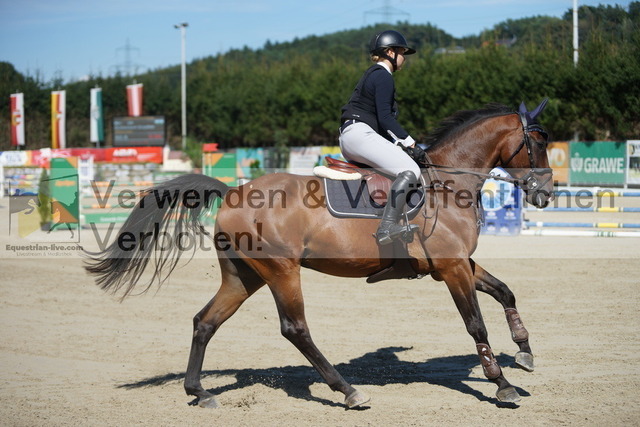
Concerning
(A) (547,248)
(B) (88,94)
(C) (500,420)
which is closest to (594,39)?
(A) (547,248)

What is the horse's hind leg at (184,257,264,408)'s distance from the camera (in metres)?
5.47

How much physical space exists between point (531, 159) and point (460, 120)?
2.34ft

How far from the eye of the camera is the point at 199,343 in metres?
5.51

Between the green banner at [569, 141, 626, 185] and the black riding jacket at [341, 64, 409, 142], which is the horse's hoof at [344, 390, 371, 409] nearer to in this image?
the black riding jacket at [341, 64, 409, 142]

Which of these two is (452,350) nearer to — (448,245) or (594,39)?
(448,245)

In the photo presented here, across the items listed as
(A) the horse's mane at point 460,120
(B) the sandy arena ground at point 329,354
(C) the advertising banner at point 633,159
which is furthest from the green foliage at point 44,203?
(C) the advertising banner at point 633,159

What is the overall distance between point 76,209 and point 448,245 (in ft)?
39.9

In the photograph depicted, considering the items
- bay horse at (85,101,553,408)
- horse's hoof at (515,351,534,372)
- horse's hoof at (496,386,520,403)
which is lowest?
horse's hoof at (496,386,520,403)

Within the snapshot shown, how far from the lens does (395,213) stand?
536 cm

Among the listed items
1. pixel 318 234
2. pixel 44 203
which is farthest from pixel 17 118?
pixel 318 234

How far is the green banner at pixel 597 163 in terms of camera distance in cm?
2386

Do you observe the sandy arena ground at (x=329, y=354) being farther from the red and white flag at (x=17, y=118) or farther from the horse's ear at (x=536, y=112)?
the red and white flag at (x=17, y=118)

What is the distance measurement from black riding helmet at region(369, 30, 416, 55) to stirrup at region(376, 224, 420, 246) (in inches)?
56.6

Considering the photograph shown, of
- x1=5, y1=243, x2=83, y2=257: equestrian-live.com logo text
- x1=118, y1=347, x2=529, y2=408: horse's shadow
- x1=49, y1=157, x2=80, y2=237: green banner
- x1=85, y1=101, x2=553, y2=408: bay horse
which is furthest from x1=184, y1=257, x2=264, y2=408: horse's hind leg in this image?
x1=49, y1=157, x2=80, y2=237: green banner
